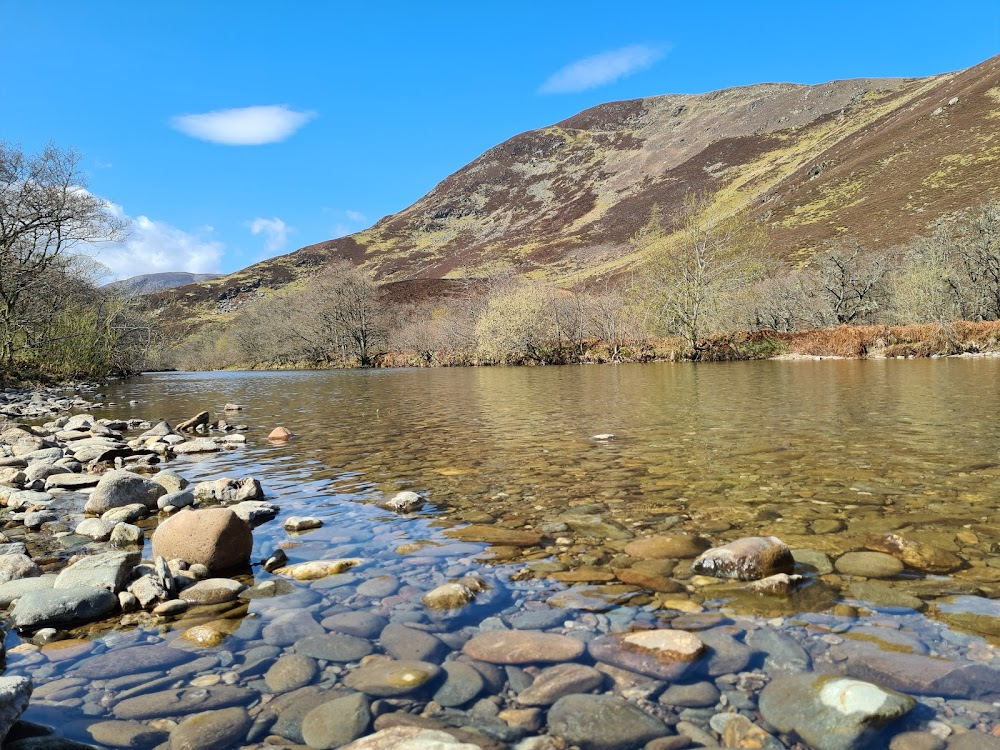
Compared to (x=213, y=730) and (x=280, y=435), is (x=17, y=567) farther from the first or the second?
(x=280, y=435)

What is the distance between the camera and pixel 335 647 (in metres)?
3.11

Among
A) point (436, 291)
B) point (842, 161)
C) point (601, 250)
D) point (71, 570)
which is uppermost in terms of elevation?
point (842, 161)

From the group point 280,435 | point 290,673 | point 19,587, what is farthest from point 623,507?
point 280,435

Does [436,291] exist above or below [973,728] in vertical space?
above

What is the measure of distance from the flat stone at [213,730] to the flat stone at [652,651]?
1.60 m

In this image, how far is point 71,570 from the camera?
→ 3.95 meters

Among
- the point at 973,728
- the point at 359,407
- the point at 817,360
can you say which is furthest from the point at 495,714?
the point at 817,360

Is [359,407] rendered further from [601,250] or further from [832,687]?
[601,250]

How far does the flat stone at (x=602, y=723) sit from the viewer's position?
7.41ft

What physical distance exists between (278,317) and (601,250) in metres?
54.6

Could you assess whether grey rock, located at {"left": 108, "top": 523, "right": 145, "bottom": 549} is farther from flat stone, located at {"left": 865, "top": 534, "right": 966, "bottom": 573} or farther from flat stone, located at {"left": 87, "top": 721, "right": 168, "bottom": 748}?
flat stone, located at {"left": 865, "top": 534, "right": 966, "bottom": 573}

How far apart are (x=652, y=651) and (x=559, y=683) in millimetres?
520

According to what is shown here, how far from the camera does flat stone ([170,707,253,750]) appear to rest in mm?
2293

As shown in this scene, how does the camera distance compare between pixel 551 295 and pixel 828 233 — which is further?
pixel 828 233
